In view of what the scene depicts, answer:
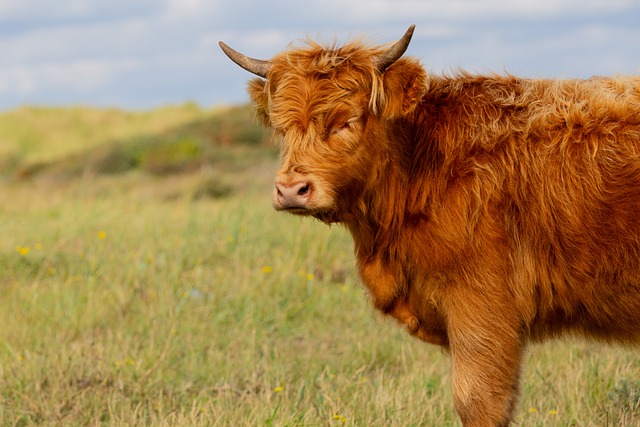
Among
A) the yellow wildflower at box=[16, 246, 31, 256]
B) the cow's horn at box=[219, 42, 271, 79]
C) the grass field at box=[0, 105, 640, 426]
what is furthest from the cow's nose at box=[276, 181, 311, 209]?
the yellow wildflower at box=[16, 246, 31, 256]

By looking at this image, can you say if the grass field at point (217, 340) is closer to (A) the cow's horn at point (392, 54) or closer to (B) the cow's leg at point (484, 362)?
(B) the cow's leg at point (484, 362)

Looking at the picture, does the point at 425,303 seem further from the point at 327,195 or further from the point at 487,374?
the point at 327,195

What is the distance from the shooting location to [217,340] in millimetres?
6367

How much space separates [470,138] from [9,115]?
114ft

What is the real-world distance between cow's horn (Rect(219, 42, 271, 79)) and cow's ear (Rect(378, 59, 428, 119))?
0.67m

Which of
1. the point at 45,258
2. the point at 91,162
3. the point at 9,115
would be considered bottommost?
the point at 9,115

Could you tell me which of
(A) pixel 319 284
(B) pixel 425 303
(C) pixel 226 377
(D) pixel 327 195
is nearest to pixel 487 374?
(B) pixel 425 303

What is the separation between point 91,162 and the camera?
76.5 ft

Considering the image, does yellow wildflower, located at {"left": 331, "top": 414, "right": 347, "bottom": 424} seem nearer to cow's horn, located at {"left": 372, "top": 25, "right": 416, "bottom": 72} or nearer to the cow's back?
the cow's back

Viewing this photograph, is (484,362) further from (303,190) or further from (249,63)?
(249,63)

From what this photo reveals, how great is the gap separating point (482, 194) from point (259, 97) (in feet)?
4.22

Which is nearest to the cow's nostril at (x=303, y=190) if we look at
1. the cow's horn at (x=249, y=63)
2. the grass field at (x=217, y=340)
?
the cow's horn at (x=249, y=63)

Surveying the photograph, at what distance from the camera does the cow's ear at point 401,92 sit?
157 inches

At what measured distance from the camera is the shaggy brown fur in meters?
3.92
